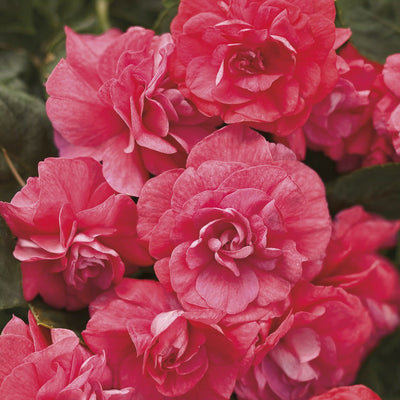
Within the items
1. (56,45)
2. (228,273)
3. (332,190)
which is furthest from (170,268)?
(56,45)

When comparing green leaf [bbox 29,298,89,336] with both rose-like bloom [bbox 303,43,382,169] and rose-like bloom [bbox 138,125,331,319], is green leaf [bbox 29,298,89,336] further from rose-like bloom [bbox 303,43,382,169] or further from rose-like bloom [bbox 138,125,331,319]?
rose-like bloom [bbox 303,43,382,169]

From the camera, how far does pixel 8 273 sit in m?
0.61

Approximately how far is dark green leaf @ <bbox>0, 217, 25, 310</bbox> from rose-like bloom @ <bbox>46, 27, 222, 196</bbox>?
0.09m

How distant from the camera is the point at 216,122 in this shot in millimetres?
600

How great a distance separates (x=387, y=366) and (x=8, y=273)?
534mm

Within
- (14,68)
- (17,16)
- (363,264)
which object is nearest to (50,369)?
(363,264)

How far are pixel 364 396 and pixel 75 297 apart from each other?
0.27m

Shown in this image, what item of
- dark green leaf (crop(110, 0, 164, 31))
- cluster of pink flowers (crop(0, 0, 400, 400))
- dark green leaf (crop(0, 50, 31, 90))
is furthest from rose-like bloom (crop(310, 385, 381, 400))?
dark green leaf (crop(110, 0, 164, 31))

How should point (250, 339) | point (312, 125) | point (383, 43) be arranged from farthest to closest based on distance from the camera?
point (383, 43)
point (312, 125)
point (250, 339)

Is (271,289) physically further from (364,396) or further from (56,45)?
(56,45)

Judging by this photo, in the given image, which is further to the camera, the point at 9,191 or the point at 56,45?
the point at 56,45

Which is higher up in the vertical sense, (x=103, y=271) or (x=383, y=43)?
(x=383, y=43)

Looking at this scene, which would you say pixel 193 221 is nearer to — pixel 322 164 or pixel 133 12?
pixel 322 164

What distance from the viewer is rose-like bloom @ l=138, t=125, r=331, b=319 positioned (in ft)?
1.76
